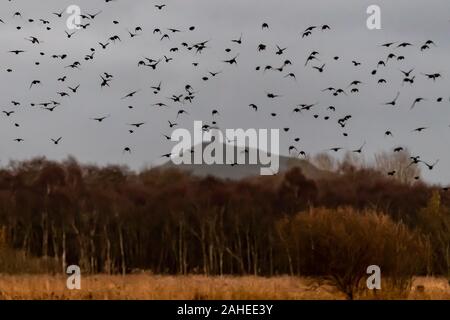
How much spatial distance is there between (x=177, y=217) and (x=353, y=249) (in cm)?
4361

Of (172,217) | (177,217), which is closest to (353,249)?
(177,217)

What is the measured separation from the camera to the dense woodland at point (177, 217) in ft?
217

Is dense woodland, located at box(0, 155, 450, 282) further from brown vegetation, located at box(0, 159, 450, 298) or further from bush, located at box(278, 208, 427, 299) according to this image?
bush, located at box(278, 208, 427, 299)

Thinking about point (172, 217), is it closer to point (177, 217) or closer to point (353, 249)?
point (177, 217)

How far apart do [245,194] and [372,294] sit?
48826 millimetres

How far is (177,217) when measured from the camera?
71.2 m

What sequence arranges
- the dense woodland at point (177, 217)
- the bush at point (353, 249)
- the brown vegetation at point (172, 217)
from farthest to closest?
the dense woodland at point (177, 217)
the brown vegetation at point (172, 217)
the bush at point (353, 249)

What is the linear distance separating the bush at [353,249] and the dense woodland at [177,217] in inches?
1111

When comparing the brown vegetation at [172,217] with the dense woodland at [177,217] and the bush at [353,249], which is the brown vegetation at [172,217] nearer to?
the dense woodland at [177,217]

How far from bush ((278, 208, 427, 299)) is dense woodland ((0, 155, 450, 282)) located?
2822 centimetres

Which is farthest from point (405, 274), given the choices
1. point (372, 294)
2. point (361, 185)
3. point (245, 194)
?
point (361, 185)

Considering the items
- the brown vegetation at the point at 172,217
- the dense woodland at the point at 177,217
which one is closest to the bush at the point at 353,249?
the brown vegetation at the point at 172,217

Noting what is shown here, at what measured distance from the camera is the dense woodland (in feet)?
217
